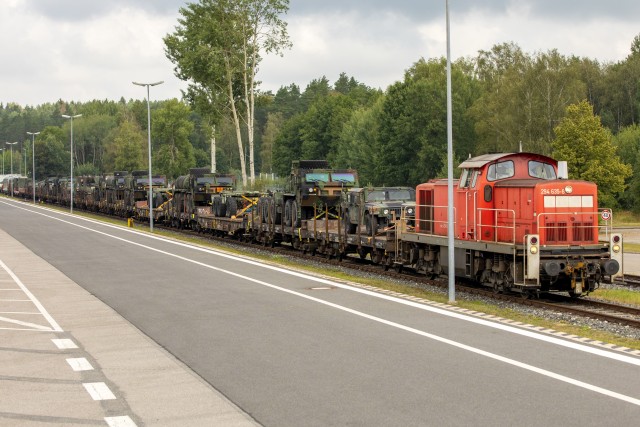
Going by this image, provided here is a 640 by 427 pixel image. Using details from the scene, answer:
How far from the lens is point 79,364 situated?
1160 centimetres

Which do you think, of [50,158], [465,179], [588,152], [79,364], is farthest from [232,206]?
[50,158]

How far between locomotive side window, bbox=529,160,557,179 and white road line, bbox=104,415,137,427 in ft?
46.2

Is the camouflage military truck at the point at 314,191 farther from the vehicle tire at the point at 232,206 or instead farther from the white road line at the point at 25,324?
the white road line at the point at 25,324

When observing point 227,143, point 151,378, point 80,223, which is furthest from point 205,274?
point 227,143

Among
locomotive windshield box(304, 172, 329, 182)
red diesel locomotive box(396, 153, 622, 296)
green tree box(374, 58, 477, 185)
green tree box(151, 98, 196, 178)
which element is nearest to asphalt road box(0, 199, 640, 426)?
red diesel locomotive box(396, 153, 622, 296)

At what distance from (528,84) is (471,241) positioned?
5464 centimetres

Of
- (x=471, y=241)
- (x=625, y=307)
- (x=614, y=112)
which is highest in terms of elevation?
(x=614, y=112)

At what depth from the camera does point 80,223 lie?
52.9 metres

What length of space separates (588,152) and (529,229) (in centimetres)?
4059

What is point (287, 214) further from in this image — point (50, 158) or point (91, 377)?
point (50, 158)

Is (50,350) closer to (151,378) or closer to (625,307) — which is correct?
(151,378)

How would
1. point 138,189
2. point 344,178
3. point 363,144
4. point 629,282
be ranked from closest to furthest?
point 629,282 → point 344,178 → point 138,189 → point 363,144

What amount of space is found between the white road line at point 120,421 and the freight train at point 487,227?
11580 mm

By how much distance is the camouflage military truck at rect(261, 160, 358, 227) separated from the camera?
33500 mm
